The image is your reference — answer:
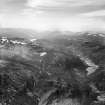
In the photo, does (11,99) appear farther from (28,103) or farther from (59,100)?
(59,100)

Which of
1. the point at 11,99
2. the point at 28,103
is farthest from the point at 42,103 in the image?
the point at 11,99

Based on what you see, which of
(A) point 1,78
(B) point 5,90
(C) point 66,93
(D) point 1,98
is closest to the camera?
(D) point 1,98

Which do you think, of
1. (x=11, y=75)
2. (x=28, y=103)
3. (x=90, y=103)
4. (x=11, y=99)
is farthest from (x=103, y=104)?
(x=11, y=75)

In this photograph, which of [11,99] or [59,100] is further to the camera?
[59,100]

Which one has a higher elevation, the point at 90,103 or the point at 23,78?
the point at 23,78

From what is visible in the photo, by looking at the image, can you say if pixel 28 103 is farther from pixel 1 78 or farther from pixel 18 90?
pixel 1 78

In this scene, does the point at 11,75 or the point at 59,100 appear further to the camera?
the point at 11,75

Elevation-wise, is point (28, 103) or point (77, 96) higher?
point (28, 103)

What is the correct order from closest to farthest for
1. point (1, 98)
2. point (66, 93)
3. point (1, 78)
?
point (1, 98) → point (1, 78) → point (66, 93)

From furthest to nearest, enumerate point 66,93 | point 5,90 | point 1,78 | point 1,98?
point 66,93, point 1,78, point 5,90, point 1,98
